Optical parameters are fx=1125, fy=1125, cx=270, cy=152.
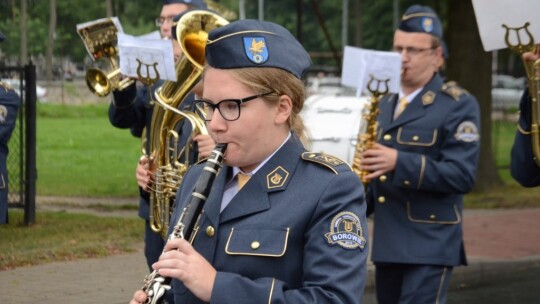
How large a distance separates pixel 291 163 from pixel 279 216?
180 mm

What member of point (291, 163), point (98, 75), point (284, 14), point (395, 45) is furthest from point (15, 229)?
point (291, 163)

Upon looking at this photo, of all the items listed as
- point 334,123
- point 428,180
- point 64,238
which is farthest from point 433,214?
point 334,123

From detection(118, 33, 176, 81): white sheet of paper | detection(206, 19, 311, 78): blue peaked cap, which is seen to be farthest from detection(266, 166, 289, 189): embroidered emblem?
detection(118, 33, 176, 81): white sheet of paper

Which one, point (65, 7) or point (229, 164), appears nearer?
point (229, 164)

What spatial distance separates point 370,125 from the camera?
6340mm

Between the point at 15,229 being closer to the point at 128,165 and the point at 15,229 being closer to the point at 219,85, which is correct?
the point at 128,165

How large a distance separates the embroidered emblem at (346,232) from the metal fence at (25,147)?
8.15 meters

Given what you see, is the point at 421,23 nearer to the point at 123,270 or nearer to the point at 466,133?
the point at 466,133

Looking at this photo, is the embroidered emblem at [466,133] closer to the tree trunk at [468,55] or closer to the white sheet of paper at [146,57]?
the white sheet of paper at [146,57]

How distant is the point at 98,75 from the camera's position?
6305 mm

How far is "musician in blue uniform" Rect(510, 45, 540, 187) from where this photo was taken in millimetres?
4658

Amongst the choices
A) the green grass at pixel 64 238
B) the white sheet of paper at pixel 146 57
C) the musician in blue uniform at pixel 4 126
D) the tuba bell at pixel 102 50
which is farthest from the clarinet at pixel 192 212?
the green grass at pixel 64 238

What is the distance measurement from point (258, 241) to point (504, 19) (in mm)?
1843

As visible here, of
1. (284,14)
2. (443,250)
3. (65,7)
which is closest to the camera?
(443,250)
